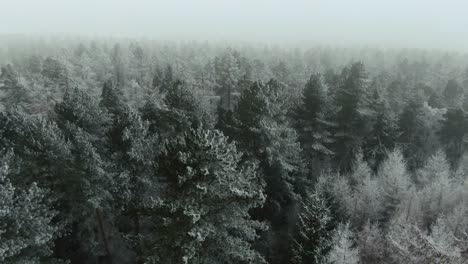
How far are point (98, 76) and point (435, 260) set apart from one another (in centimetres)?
5812

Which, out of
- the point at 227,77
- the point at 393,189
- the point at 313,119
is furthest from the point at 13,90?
the point at 393,189

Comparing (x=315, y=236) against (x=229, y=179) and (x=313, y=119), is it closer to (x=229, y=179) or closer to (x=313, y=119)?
(x=229, y=179)

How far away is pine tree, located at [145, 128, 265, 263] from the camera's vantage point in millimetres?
14383

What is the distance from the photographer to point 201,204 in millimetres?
14703

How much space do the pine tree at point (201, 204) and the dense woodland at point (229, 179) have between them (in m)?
0.06

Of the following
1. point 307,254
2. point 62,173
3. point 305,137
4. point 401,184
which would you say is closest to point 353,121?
point 305,137

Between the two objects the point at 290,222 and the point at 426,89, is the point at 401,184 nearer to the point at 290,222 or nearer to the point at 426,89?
the point at 290,222

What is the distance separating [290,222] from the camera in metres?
31.9

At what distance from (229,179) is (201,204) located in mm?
1542

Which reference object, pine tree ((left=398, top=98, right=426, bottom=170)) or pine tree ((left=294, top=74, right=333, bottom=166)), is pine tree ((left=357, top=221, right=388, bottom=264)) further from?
pine tree ((left=398, top=98, right=426, bottom=170))

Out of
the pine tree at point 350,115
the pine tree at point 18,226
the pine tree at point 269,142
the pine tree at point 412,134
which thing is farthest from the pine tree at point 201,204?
the pine tree at point 412,134

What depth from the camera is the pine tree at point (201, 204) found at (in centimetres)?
1438

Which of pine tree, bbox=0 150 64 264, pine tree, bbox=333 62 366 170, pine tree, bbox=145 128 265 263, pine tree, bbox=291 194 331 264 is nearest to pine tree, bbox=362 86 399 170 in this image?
pine tree, bbox=333 62 366 170

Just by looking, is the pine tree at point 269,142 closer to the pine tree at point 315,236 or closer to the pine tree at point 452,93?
the pine tree at point 315,236
